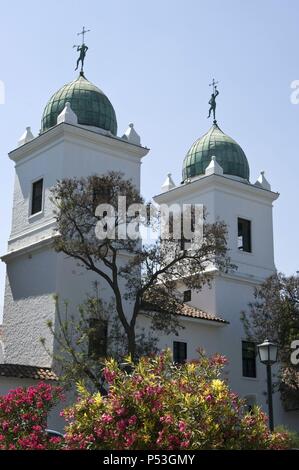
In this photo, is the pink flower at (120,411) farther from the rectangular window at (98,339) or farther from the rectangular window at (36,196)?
the rectangular window at (36,196)

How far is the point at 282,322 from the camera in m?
28.0

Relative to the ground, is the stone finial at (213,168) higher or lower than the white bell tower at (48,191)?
higher

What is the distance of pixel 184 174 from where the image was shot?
3428cm

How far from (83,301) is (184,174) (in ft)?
37.1

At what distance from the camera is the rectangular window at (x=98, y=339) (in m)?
22.7

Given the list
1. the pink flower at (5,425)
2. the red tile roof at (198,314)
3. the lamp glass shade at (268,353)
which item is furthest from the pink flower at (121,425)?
the red tile roof at (198,314)

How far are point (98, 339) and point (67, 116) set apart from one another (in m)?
8.70

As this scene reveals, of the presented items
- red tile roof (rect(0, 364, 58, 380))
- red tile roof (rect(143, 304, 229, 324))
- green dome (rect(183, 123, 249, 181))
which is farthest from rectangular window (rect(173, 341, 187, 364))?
green dome (rect(183, 123, 249, 181))

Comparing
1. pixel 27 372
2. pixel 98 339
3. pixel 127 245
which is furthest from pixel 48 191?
pixel 27 372

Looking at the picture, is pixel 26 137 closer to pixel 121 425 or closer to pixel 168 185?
pixel 168 185

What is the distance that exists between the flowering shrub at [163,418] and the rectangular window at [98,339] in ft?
46.0
